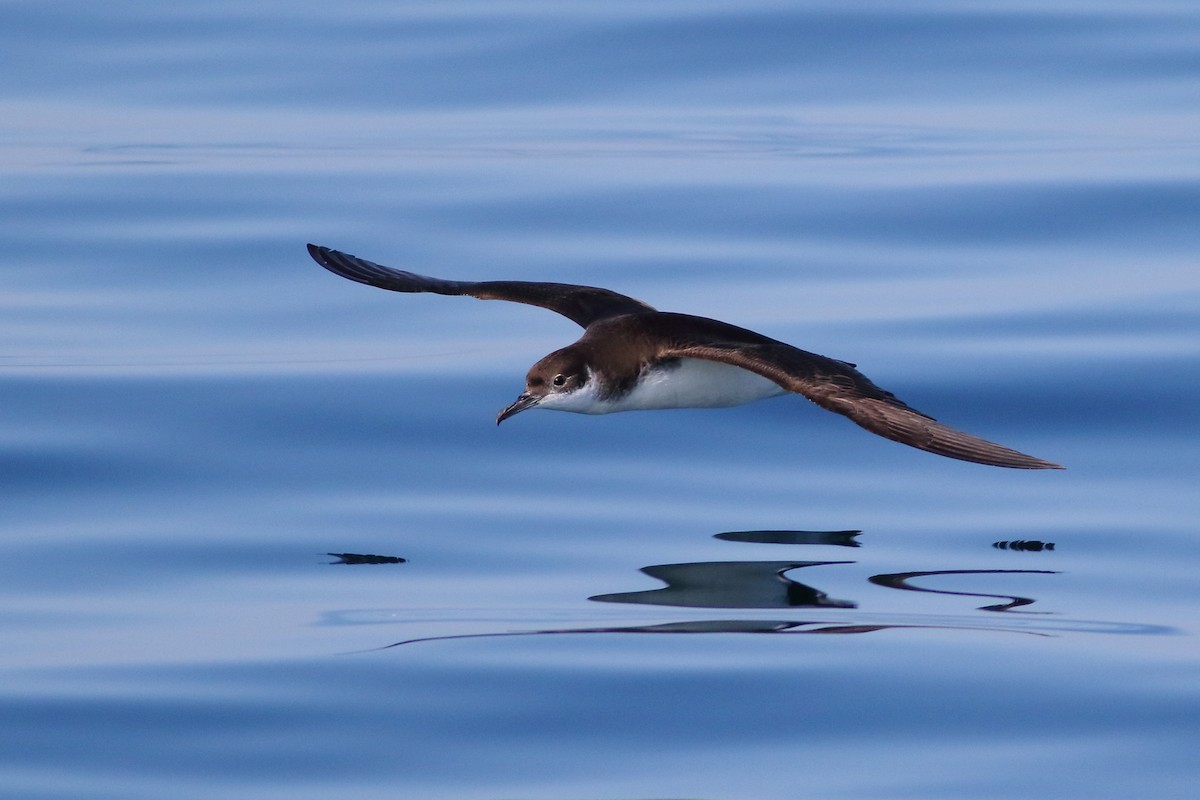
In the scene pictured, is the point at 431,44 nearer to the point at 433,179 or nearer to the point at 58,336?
the point at 433,179

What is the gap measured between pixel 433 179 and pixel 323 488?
5.92 m

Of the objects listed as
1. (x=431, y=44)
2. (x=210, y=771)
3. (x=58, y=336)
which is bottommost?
(x=210, y=771)

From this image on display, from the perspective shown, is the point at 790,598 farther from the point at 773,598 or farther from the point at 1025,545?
the point at 1025,545

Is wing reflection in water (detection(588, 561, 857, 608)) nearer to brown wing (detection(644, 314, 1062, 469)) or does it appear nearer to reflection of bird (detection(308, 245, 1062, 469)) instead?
brown wing (detection(644, 314, 1062, 469))

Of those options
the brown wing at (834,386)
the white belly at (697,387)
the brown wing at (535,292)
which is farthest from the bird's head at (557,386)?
the brown wing at (535,292)

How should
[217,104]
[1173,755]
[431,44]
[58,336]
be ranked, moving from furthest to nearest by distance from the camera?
[431,44] < [217,104] < [58,336] < [1173,755]

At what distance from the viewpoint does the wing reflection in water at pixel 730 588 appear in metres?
7.60

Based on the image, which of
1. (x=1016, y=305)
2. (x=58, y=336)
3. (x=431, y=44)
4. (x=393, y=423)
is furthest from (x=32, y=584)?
(x=431, y=44)

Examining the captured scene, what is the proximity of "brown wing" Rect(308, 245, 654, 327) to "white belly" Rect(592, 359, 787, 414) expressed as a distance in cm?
67

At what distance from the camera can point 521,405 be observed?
933 centimetres

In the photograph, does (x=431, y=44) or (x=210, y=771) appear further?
(x=431, y=44)

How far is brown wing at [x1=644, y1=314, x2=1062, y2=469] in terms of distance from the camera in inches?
306

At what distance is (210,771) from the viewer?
6172mm

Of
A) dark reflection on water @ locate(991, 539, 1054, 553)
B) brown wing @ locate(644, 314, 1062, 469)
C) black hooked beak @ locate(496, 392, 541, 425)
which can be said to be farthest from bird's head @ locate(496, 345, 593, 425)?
dark reflection on water @ locate(991, 539, 1054, 553)
